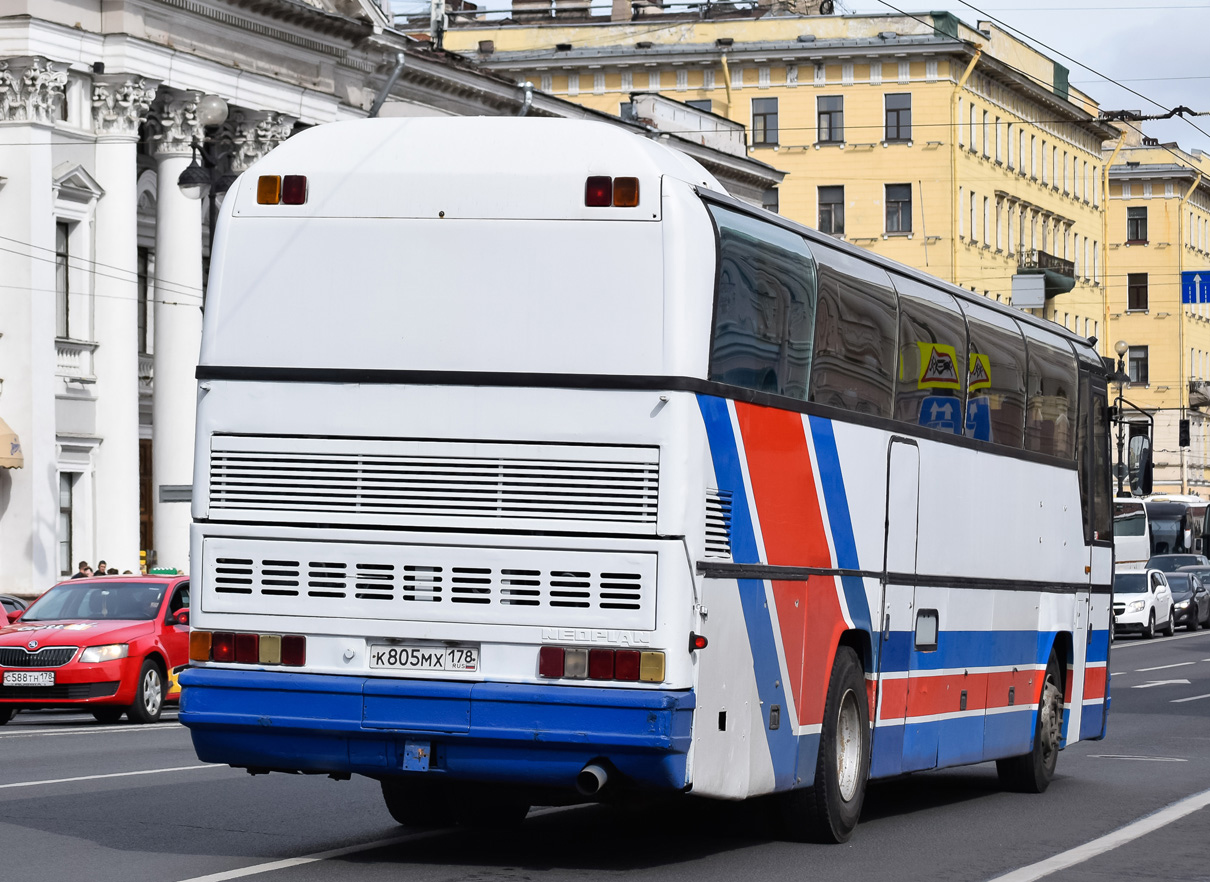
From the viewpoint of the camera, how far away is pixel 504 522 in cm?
1033

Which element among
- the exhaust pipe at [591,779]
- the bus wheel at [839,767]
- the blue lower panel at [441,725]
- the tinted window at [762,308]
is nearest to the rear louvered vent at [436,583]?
the blue lower panel at [441,725]

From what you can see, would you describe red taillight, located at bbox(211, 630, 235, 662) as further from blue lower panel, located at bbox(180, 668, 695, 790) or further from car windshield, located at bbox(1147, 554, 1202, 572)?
car windshield, located at bbox(1147, 554, 1202, 572)

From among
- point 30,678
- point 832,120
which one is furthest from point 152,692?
point 832,120

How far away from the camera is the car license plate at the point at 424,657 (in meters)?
10.3

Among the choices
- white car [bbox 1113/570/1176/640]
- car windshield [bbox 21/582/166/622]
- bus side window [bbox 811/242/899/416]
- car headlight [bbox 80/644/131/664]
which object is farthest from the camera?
white car [bbox 1113/570/1176/640]

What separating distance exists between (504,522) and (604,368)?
2.65 ft

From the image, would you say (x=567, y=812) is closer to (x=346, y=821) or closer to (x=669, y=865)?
(x=346, y=821)

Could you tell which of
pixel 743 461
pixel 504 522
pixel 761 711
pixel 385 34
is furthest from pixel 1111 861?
pixel 385 34

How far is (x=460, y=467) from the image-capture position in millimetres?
10445

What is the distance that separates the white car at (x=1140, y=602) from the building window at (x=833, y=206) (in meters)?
36.2

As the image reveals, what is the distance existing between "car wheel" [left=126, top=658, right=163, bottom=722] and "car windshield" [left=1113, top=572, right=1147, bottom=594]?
3008 cm

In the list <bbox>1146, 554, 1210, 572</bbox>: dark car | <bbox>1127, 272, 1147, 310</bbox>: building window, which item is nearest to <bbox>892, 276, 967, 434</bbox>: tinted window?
<bbox>1146, 554, 1210, 572</bbox>: dark car

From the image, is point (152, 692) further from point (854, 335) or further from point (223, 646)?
point (223, 646)

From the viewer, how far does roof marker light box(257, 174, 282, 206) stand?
10.9 m
